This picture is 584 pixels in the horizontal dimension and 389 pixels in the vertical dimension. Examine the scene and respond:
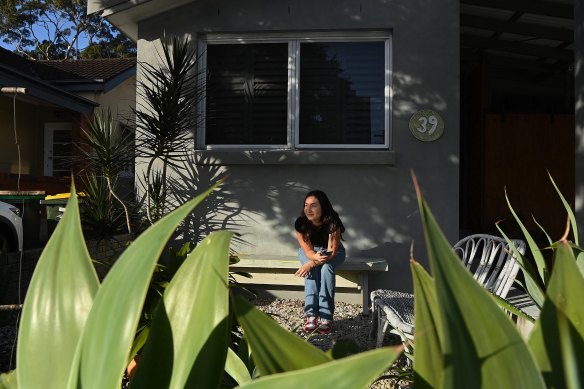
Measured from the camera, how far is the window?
18.7ft

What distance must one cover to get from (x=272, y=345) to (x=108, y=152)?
534cm

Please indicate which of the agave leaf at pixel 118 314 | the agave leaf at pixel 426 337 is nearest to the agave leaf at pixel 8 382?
the agave leaf at pixel 118 314

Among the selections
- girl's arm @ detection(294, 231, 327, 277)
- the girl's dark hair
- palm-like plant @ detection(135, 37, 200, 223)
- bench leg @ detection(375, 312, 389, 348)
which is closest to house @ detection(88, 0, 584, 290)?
palm-like plant @ detection(135, 37, 200, 223)

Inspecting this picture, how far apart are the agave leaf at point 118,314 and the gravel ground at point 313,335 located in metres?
2.79

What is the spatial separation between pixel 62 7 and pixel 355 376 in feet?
116

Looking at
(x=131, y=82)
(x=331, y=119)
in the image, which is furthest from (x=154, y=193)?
(x=131, y=82)

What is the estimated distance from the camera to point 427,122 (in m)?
5.45

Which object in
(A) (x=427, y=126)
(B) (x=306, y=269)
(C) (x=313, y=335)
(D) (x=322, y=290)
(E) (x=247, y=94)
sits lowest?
(C) (x=313, y=335)

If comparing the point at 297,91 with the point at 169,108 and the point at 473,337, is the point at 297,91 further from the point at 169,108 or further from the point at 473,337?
the point at 473,337

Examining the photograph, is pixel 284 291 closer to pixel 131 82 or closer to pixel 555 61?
pixel 555 61

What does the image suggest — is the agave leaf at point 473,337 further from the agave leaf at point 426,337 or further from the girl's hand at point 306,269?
the girl's hand at point 306,269

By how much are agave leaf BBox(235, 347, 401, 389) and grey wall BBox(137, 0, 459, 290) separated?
4921mm

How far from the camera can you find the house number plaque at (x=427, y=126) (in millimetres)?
5438

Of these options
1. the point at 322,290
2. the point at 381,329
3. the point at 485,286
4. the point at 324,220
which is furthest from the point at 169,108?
the point at 485,286
